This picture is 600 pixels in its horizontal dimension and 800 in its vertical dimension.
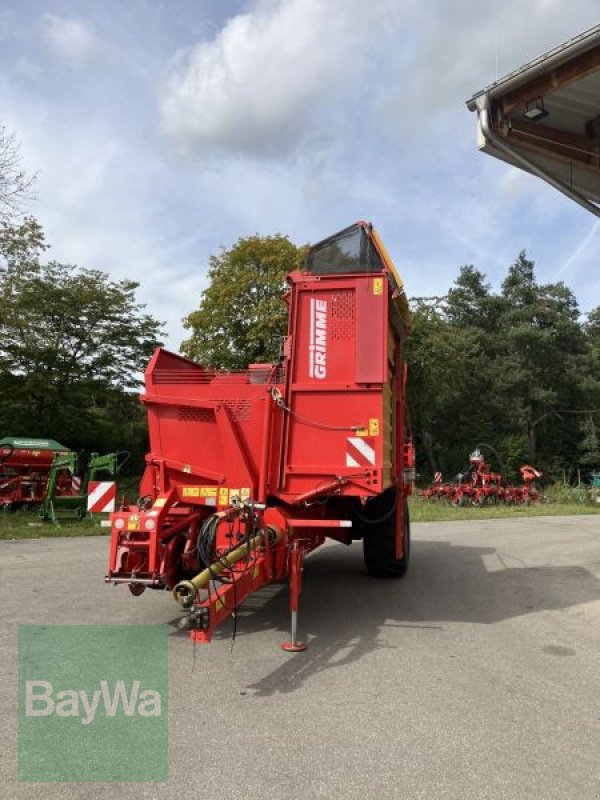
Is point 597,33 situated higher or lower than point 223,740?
higher

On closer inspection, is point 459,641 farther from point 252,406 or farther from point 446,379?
point 446,379

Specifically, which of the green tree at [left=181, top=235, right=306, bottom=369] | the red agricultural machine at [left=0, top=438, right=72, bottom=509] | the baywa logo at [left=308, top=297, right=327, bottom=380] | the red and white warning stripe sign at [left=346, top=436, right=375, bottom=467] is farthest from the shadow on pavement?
the green tree at [left=181, top=235, right=306, bottom=369]

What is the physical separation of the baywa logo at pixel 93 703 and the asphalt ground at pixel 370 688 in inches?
3.6

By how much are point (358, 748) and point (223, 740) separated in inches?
29.8

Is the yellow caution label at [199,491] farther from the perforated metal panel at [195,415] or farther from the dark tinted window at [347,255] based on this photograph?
the dark tinted window at [347,255]

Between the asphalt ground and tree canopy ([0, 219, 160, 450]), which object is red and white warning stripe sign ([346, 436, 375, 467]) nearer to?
the asphalt ground

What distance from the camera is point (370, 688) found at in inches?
177

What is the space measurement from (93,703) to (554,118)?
10023 millimetres

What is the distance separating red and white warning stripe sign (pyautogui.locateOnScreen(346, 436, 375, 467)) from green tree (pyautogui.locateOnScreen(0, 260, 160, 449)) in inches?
699

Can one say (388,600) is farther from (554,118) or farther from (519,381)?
(519,381)

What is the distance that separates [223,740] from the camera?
363cm

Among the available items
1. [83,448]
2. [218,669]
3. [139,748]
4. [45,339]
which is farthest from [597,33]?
[83,448]

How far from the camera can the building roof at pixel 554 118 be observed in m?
8.46

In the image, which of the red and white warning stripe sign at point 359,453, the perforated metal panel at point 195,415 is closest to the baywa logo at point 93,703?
the perforated metal panel at point 195,415
